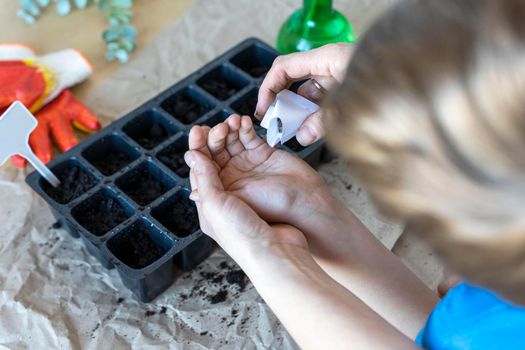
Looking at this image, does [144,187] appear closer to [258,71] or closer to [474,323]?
[258,71]

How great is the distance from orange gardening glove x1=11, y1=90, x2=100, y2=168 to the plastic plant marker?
0.10m

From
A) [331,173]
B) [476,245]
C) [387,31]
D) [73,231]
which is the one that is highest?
[387,31]

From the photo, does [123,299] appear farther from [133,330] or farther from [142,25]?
[142,25]

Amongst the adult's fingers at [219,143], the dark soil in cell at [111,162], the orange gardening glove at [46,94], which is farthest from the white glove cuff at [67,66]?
the adult's fingers at [219,143]

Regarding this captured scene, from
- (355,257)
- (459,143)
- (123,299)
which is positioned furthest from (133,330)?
(459,143)

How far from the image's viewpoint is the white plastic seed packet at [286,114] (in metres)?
0.65

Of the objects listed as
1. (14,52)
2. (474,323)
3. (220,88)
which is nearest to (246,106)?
(220,88)

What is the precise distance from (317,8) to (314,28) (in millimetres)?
31

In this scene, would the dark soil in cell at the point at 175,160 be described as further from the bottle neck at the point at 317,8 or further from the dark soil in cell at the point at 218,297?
the bottle neck at the point at 317,8

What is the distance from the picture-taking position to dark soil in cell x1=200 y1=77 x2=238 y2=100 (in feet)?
2.97

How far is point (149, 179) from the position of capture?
0.82 meters

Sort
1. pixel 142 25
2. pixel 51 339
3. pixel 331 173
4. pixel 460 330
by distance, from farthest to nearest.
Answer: pixel 142 25
pixel 331 173
pixel 51 339
pixel 460 330

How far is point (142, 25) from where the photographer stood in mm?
1062

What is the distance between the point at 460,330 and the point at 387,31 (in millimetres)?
273
